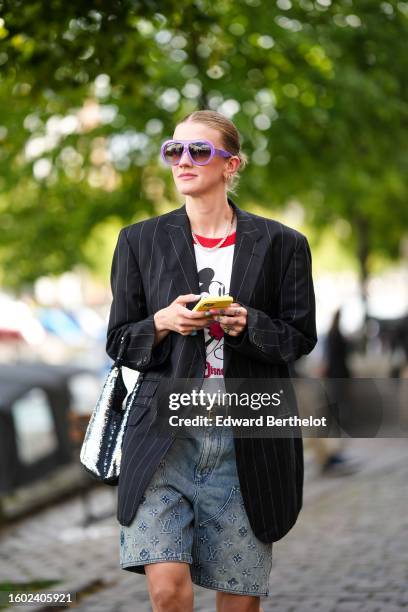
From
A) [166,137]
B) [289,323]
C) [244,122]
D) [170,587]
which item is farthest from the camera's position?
[166,137]

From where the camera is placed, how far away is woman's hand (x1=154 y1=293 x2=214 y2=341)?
11.6 feet

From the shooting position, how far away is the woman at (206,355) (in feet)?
11.9

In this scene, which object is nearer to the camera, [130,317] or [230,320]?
[230,320]

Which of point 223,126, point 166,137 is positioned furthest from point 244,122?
point 223,126

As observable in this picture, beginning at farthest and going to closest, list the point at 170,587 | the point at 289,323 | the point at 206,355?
the point at 289,323 < the point at 206,355 < the point at 170,587

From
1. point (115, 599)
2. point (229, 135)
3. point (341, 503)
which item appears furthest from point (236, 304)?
point (341, 503)

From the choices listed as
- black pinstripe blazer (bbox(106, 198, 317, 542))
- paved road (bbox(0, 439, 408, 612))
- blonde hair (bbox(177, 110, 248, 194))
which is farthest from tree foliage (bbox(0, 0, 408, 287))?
black pinstripe blazer (bbox(106, 198, 317, 542))

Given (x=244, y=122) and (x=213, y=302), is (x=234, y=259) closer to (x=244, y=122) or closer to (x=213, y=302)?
(x=213, y=302)

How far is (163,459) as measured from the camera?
3.65 meters

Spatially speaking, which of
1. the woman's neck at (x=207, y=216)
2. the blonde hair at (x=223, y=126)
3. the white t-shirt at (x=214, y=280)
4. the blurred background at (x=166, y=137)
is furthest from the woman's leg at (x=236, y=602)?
the blurred background at (x=166, y=137)

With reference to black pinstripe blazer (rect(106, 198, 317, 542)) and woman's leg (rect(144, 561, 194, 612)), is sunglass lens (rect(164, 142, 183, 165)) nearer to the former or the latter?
black pinstripe blazer (rect(106, 198, 317, 542))

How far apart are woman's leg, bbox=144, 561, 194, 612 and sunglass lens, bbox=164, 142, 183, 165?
1217mm

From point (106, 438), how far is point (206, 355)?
419mm

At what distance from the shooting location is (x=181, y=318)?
3.54 meters
